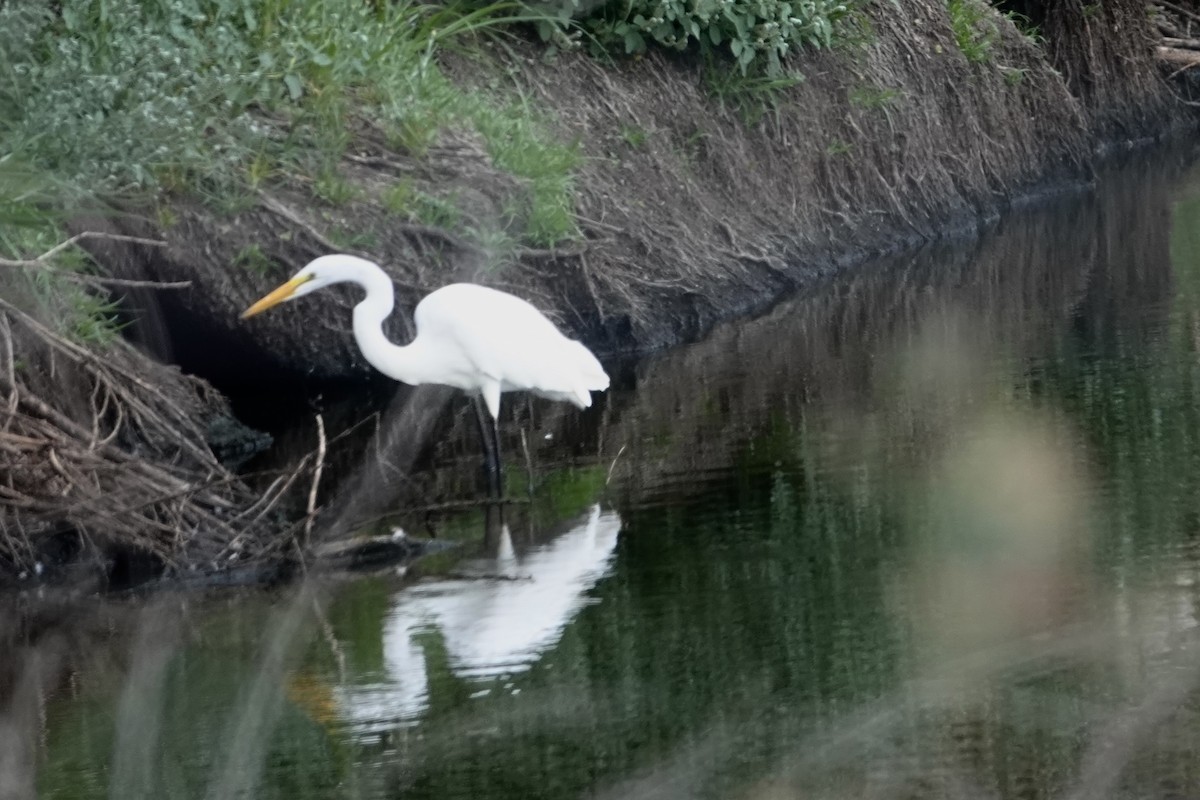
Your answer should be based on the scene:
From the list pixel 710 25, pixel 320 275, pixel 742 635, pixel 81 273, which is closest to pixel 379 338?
pixel 320 275

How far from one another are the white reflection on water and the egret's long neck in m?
1.24

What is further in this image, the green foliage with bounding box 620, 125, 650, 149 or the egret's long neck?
the green foliage with bounding box 620, 125, 650, 149

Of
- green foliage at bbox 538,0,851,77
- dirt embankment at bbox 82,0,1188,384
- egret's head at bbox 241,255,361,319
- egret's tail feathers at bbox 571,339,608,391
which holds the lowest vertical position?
egret's tail feathers at bbox 571,339,608,391

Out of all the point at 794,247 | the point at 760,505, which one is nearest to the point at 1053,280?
the point at 794,247

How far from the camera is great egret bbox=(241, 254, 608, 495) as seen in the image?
24.4 ft

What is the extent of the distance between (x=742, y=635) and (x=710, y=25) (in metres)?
7.49

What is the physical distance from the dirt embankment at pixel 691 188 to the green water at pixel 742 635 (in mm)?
1612

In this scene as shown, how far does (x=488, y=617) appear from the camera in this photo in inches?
221

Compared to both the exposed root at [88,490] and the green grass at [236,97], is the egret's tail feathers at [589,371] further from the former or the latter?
the green grass at [236,97]

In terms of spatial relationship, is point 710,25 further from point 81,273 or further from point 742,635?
point 742,635

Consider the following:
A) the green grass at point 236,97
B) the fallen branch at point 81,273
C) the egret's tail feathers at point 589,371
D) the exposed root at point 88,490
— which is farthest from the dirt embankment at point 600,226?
the egret's tail feathers at point 589,371

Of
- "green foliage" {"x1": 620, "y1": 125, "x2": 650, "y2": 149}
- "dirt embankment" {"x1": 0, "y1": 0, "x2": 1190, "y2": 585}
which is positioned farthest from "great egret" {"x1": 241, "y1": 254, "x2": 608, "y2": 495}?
"green foliage" {"x1": 620, "y1": 125, "x2": 650, "y2": 149}

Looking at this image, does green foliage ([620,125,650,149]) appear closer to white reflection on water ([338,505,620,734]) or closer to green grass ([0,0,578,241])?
green grass ([0,0,578,241])

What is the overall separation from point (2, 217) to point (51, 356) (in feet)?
1.75
